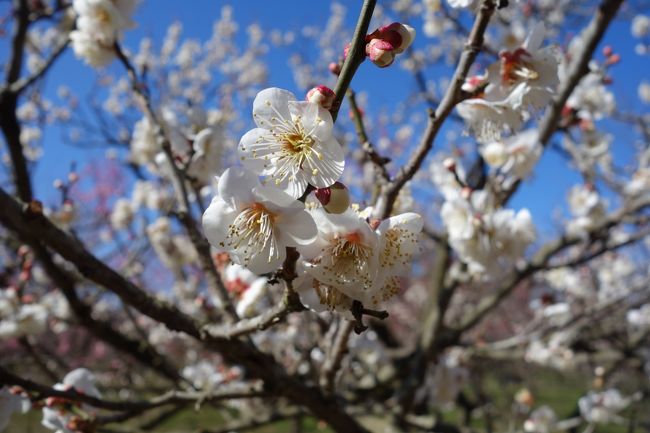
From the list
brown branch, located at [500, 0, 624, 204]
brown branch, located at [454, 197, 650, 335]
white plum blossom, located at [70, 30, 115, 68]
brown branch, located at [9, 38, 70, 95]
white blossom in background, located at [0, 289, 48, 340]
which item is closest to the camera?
white plum blossom, located at [70, 30, 115, 68]

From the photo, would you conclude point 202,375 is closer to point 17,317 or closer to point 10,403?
point 17,317

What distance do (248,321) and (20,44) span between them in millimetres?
2588

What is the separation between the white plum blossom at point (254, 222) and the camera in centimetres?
73

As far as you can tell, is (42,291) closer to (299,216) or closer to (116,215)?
(116,215)

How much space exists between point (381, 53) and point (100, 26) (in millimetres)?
1530

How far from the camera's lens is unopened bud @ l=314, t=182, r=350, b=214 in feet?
2.42

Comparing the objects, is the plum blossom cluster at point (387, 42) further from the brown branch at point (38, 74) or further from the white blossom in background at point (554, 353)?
the white blossom in background at point (554, 353)

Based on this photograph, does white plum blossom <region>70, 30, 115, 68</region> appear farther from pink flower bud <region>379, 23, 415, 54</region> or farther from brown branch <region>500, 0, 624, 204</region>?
brown branch <region>500, 0, 624, 204</region>

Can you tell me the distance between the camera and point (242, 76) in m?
11.1

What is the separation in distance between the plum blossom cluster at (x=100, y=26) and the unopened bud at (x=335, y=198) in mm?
1521

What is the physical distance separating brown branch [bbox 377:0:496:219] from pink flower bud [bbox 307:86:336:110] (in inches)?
15.1

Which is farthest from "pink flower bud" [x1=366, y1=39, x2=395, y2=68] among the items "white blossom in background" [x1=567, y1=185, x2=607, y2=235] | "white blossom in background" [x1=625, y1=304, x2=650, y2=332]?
"white blossom in background" [x1=625, y1=304, x2=650, y2=332]

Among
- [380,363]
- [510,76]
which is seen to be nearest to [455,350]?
[380,363]

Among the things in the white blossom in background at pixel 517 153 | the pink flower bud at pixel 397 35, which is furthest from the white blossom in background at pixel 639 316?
the pink flower bud at pixel 397 35
